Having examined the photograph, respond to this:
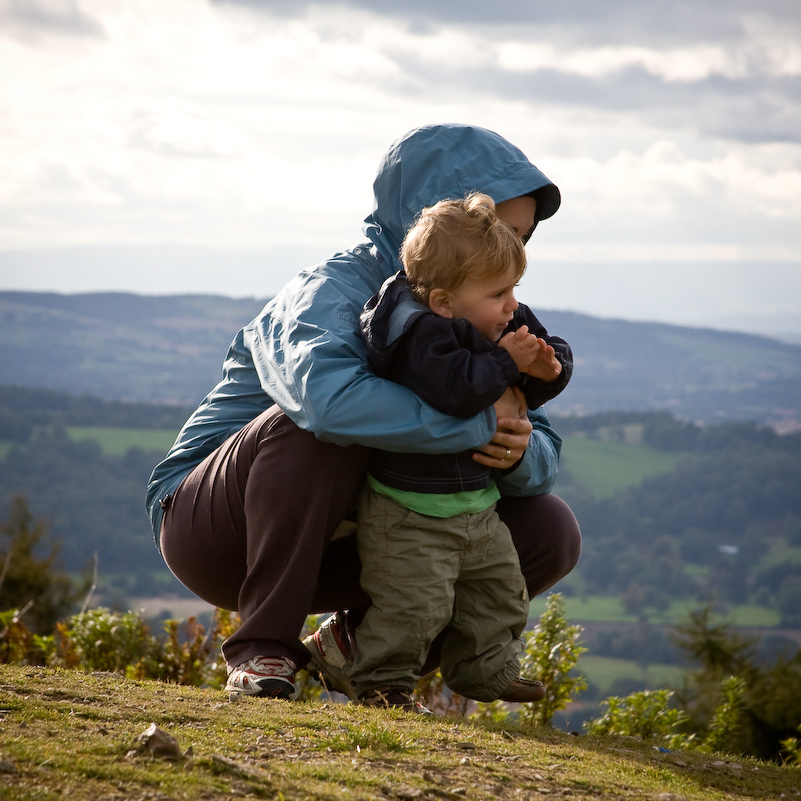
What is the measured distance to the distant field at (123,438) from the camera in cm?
8300

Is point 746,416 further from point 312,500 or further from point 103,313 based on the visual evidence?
point 312,500

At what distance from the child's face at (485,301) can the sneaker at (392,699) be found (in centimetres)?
127

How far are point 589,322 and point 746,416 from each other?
40.2m

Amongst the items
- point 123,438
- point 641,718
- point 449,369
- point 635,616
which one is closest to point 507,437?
point 449,369

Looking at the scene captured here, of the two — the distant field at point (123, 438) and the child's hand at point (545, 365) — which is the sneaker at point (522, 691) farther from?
the distant field at point (123, 438)

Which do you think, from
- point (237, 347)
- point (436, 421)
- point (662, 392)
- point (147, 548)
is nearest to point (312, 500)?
point (436, 421)

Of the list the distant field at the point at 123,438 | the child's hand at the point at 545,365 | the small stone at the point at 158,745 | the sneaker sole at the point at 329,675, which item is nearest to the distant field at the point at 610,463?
the distant field at the point at 123,438

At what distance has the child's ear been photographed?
3143 millimetres

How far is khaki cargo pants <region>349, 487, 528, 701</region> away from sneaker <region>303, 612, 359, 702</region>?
17 centimetres

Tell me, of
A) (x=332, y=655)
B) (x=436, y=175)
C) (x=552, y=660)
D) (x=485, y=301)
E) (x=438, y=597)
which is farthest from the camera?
(x=552, y=660)

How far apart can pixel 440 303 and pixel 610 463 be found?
94.3 m

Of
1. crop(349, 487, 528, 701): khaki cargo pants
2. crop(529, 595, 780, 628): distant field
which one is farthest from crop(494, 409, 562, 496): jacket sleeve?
crop(529, 595, 780, 628): distant field

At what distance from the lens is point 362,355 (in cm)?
314

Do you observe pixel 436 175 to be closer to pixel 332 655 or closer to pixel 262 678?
pixel 332 655
